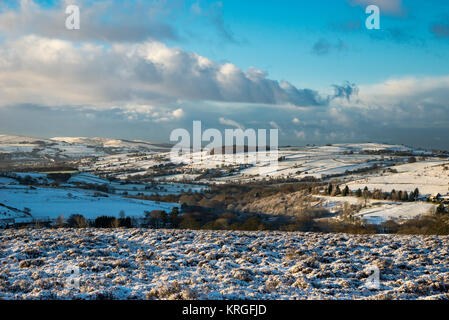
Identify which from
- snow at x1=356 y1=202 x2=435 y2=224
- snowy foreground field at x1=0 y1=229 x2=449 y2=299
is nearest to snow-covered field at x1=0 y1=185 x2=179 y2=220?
snowy foreground field at x1=0 y1=229 x2=449 y2=299

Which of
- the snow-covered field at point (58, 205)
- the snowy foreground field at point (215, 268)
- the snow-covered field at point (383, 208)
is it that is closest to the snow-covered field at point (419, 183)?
the snow-covered field at point (383, 208)

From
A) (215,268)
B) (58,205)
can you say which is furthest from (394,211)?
(58,205)

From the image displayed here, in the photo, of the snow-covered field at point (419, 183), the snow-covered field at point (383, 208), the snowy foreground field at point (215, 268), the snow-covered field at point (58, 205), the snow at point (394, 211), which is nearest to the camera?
the snowy foreground field at point (215, 268)

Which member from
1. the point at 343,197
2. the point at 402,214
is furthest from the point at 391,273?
the point at 343,197

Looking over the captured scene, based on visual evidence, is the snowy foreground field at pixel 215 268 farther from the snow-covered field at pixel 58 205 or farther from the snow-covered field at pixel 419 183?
the snow-covered field at pixel 419 183

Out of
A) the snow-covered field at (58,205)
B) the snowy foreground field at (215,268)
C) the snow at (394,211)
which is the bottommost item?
the snow at (394,211)

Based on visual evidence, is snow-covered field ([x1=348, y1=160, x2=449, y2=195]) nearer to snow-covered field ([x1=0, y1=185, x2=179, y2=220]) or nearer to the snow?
the snow

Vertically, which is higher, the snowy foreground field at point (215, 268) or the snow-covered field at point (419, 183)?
the snowy foreground field at point (215, 268)
